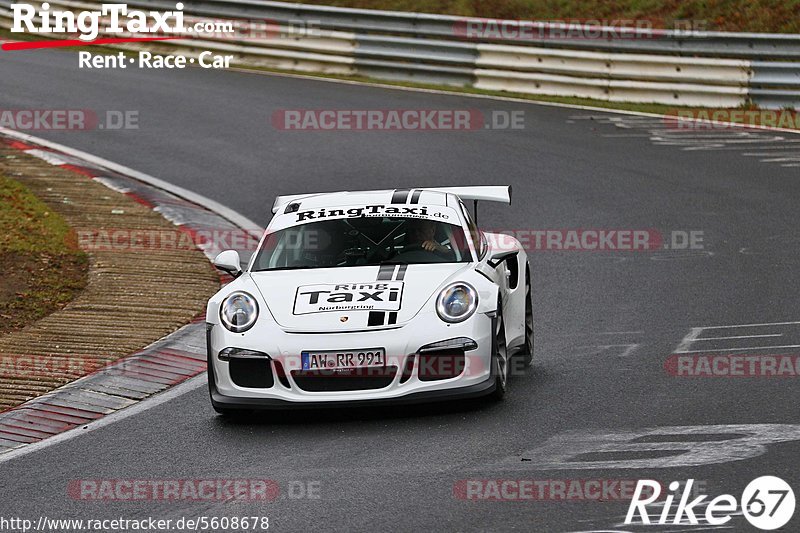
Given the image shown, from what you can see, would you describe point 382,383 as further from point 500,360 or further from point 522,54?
point 522,54

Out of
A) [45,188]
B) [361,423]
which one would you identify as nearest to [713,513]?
[361,423]

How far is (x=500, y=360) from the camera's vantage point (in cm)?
823

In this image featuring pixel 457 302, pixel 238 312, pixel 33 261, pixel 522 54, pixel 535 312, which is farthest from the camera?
pixel 522 54

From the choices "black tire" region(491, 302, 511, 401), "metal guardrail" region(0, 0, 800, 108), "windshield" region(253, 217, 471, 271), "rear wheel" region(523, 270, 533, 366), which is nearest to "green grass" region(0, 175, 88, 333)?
"windshield" region(253, 217, 471, 271)

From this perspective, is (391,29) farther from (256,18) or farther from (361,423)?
(361,423)

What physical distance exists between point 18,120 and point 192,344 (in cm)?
1044

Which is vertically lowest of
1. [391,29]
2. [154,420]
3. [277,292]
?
[154,420]

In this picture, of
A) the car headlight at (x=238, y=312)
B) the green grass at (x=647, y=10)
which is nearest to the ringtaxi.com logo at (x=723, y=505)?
the car headlight at (x=238, y=312)

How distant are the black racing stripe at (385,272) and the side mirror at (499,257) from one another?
2.12 feet

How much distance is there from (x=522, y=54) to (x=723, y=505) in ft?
51.1

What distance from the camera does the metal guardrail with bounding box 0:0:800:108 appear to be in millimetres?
19031

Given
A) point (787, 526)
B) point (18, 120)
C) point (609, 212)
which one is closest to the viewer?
point (787, 526)

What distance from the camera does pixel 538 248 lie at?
42.7ft

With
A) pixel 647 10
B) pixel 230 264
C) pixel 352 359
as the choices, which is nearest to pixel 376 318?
pixel 352 359
